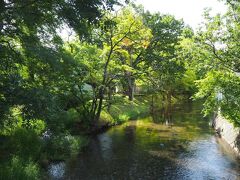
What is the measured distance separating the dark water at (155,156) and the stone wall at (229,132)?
49 cm

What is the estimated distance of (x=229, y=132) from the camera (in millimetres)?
23531

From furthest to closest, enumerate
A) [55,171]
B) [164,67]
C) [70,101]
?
[164,67], [70,101], [55,171]

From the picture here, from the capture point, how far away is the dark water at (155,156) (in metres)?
16.0

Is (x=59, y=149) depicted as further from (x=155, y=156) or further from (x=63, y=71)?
(x=155, y=156)

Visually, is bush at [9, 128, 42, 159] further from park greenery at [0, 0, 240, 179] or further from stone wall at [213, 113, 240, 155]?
stone wall at [213, 113, 240, 155]

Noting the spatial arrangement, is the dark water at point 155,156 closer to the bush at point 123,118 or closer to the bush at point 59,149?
the bush at point 59,149

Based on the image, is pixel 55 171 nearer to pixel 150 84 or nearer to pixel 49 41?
pixel 49 41

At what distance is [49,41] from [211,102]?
10672 millimetres

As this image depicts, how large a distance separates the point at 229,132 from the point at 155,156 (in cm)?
758

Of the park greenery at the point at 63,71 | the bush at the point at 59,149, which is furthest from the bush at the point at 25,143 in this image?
the bush at the point at 59,149

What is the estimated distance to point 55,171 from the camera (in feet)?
52.5

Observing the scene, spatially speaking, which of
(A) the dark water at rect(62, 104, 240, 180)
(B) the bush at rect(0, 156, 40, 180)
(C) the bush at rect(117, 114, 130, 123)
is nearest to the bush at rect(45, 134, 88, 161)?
(A) the dark water at rect(62, 104, 240, 180)

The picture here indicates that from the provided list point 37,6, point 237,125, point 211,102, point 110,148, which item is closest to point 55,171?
point 110,148

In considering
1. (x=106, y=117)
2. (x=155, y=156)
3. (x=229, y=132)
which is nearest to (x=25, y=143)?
(x=155, y=156)
